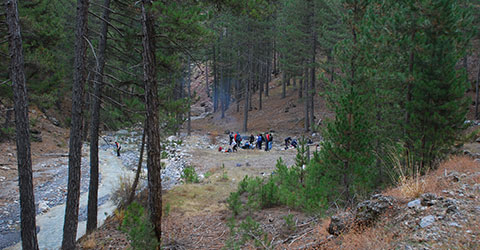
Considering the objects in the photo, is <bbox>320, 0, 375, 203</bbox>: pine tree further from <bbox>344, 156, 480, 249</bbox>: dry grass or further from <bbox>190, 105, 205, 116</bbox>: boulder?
<bbox>190, 105, 205, 116</bbox>: boulder

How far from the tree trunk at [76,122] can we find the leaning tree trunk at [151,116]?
1717mm

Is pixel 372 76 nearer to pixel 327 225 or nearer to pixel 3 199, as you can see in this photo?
pixel 327 225

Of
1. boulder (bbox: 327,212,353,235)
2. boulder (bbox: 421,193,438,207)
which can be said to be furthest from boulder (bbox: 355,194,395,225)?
boulder (bbox: 421,193,438,207)

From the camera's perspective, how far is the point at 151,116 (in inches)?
223

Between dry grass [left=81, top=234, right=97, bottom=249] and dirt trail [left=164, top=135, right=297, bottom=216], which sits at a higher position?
dirt trail [left=164, top=135, right=297, bottom=216]

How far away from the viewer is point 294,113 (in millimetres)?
31219

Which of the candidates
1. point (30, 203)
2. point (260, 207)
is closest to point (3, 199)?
point (30, 203)

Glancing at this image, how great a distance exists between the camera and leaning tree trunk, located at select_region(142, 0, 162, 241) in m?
5.56

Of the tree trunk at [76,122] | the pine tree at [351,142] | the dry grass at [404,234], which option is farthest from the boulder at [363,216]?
the tree trunk at [76,122]

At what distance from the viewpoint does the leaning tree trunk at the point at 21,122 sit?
5.74 meters

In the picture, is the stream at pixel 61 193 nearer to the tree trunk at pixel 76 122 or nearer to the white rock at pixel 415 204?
the tree trunk at pixel 76 122

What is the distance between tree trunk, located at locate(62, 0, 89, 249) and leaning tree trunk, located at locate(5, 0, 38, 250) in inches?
26.4

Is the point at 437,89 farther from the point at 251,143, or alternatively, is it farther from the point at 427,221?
the point at 251,143

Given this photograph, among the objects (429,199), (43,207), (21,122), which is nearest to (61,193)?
(43,207)
